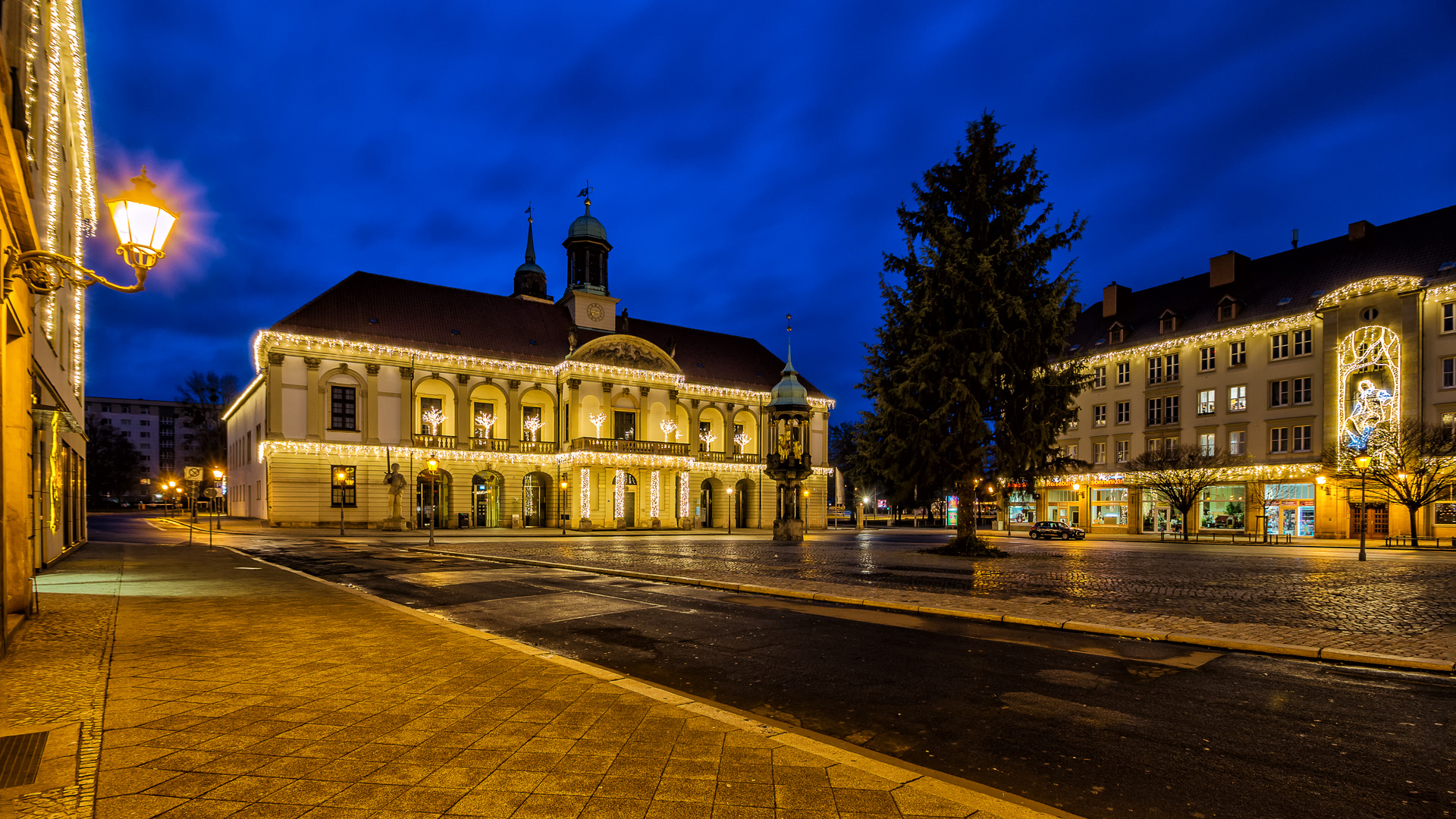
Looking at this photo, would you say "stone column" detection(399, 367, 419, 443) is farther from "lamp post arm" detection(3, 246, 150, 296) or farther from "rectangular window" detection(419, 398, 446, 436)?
"lamp post arm" detection(3, 246, 150, 296)

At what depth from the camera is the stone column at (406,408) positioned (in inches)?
1767

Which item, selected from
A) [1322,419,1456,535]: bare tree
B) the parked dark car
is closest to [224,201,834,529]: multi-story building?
the parked dark car

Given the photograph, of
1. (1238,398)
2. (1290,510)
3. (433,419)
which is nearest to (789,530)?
(433,419)

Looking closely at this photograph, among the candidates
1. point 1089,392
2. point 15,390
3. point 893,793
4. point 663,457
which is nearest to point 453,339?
point 663,457

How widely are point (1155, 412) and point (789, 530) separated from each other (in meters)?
30.0

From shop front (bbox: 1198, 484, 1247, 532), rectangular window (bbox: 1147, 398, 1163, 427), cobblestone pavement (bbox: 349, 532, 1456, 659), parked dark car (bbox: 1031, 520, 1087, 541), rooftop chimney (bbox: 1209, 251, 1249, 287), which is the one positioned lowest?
parked dark car (bbox: 1031, 520, 1087, 541)

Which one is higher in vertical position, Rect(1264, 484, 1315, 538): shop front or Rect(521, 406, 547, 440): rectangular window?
Rect(521, 406, 547, 440): rectangular window

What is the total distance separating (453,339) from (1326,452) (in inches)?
2025

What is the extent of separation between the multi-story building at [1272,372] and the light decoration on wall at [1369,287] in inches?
2.3

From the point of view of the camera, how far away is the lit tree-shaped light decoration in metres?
48.0

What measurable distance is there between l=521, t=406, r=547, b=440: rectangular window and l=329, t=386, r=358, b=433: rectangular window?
10.4 metres

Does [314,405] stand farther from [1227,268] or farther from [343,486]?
[1227,268]

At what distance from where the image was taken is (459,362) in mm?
46812

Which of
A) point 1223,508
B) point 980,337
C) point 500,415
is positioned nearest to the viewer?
point 980,337
